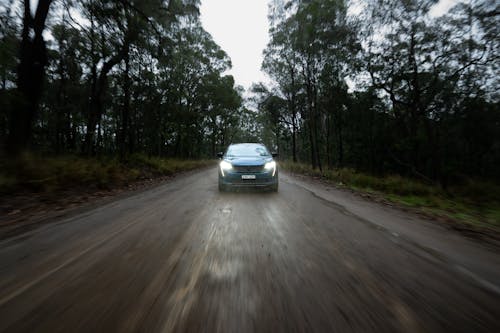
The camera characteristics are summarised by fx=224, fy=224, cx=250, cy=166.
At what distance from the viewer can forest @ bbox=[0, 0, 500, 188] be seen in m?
7.97

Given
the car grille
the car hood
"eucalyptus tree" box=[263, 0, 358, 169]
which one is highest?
"eucalyptus tree" box=[263, 0, 358, 169]

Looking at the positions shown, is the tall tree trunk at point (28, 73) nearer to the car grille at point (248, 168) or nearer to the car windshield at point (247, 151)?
the car windshield at point (247, 151)

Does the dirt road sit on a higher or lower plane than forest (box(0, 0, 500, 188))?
lower

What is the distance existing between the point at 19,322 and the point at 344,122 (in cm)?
2970

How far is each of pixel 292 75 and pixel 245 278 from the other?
65.9 feet

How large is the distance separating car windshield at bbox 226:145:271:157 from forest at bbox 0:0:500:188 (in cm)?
658

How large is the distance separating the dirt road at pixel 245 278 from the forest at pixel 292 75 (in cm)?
692

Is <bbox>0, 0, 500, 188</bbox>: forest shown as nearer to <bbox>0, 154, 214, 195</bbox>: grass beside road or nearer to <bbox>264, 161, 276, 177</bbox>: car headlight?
<bbox>0, 154, 214, 195</bbox>: grass beside road

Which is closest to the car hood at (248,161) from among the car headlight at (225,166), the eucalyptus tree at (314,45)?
the car headlight at (225,166)

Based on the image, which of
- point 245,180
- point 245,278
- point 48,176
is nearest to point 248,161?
point 245,180

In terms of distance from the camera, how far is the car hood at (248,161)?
258 inches

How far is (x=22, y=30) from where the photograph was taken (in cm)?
745

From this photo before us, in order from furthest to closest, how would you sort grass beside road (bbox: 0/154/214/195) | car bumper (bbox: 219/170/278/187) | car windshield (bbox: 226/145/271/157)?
car windshield (bbox: 226/145/271/157), car bumper (bbox: 219/170/278/187), grass beside road (bbox: 0/154/214/195)

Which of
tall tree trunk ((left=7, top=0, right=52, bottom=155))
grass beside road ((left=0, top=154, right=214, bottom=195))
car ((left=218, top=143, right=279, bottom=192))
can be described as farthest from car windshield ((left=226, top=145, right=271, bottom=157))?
tall tree trunk ((left=7, top=0, right=52, bottom=155))
